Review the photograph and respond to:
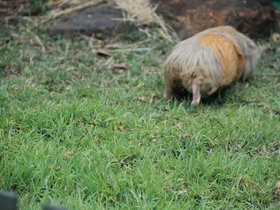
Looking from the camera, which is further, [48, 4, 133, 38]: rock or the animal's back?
[48, 4, 133, 38]: rock

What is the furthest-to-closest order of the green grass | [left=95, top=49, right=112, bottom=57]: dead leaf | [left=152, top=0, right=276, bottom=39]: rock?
1. [left=152, top=0, right=276, bottom=39]: rock
2. [left=95, top=49, right=112, bottom=57]: dead leaf
3. the green grass

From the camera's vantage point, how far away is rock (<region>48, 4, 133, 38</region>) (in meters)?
7.59

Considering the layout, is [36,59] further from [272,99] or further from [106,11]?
[272,99]

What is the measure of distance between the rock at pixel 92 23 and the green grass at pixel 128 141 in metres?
1.05

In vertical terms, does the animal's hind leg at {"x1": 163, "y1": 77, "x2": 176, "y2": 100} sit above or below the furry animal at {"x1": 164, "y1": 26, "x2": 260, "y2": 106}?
below

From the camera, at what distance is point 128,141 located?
14.7ft

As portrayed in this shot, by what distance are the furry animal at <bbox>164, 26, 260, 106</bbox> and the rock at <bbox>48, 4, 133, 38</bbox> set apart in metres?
2.07

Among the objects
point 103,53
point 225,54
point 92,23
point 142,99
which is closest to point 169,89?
point 142,99

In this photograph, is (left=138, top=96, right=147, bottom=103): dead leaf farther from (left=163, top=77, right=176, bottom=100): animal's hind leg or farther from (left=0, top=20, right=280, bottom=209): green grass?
(left=163, top=77, right=176, bottom=100): animal's hind leg

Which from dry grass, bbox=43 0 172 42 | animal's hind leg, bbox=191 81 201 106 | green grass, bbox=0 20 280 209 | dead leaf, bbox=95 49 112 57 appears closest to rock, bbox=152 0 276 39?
dry grass, bbox=43 0 172 42

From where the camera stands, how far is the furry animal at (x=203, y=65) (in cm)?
535

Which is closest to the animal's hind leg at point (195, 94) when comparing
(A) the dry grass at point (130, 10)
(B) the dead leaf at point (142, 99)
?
(B) the dead leaf at point (142, 99)

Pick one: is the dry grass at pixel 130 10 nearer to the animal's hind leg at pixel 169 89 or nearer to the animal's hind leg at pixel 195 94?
the animal's hind leg at pixel 169 89

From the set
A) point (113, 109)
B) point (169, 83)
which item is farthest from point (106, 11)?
point (113, 109)
